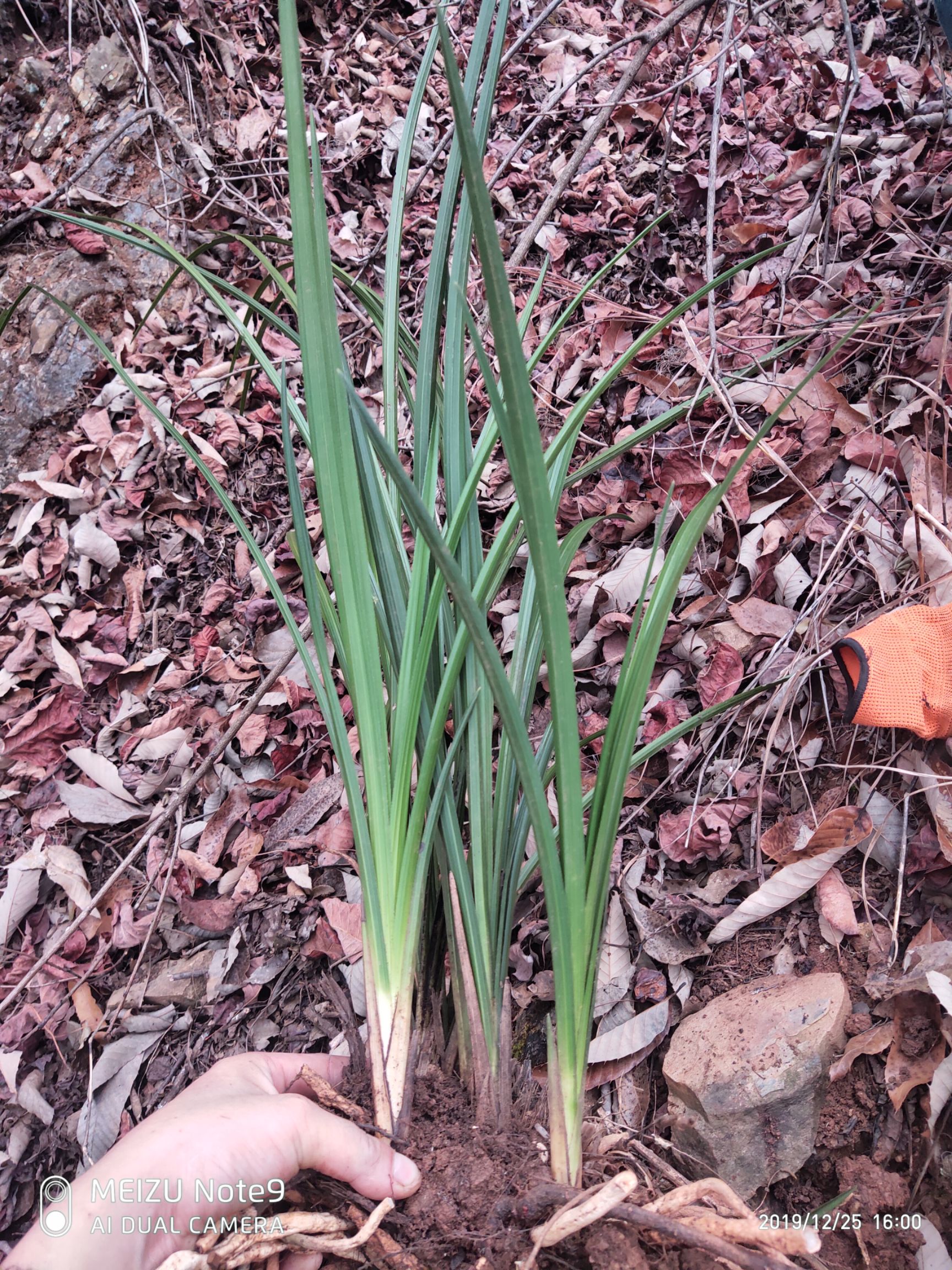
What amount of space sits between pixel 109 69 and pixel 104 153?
37cm

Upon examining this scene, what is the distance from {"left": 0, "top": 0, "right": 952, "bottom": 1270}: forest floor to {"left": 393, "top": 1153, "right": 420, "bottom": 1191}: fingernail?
13 mm

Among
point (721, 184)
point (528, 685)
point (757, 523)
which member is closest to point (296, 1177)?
point (528, 685)

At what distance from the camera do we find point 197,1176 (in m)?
0.63

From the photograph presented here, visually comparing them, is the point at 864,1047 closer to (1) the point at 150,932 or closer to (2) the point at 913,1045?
(2) the point at 913,1045

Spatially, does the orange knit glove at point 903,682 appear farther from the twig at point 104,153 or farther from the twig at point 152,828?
the twig at point 104,153

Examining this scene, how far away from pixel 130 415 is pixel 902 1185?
221 cm

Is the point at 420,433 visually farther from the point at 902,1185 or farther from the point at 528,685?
the point at 902,1185

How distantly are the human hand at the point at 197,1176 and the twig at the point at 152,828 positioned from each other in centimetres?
70

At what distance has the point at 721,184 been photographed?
1.69m

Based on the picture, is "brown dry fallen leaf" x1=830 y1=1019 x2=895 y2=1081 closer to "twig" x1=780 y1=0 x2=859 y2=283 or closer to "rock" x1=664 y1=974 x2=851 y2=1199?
"rock" x1=664 y1=974 x2=851 y2=1199

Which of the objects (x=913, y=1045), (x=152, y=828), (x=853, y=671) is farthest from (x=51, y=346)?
(x=913, y=1045)

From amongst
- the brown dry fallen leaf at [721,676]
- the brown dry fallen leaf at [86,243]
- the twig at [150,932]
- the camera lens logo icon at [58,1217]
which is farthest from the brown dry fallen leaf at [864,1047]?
the brown dry fallen leaf at [86,243]
